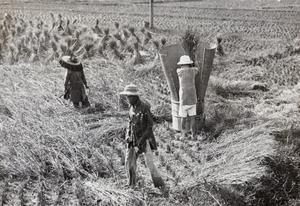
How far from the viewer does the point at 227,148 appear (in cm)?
495

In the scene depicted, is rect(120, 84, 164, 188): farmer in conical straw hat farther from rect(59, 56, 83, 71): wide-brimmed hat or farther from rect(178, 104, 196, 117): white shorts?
rect(59, 56, 83, 71): wide-brimmed hat

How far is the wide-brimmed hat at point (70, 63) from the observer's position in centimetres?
635

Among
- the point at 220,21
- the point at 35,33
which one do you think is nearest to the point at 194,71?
the point at 220,21

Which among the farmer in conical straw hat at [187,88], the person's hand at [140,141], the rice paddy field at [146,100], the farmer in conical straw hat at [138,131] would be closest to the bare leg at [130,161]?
the farmer in conical straw hat at [138,131]

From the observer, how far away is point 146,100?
686 centimetres

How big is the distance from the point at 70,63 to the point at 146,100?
1714 mm

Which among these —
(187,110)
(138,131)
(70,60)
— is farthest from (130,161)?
(70,60)

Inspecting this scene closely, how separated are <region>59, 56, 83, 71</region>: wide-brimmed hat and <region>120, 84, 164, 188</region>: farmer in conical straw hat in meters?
2.74

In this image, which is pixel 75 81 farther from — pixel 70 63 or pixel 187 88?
pixel 187 88

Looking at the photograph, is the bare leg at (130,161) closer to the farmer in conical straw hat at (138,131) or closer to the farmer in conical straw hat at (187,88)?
the farmer in conical straw hat at (138,131)

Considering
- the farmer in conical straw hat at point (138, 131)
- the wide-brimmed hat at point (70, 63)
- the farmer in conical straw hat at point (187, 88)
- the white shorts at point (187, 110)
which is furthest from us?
the wide-brimmed hat at point (70, 63)

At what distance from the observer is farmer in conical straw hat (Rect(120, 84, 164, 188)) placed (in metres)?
3.99

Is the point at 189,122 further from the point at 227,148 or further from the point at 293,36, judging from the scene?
the point at 293,36

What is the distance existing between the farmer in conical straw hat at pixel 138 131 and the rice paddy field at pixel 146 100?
345 millimetres
